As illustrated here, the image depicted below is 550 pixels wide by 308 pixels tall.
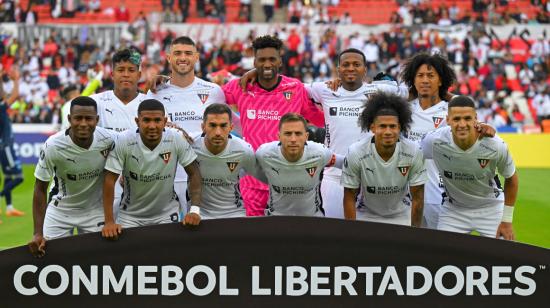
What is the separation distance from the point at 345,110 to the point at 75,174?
2.56 meters

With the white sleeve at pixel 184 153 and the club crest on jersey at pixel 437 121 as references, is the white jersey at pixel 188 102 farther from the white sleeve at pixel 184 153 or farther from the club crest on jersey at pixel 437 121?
the club crest on jersey at pixel 437 121

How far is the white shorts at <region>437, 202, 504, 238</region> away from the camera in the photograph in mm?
7273

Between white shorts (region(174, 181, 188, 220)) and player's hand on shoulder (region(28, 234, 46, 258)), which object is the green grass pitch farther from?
player's hand on shoulder (region(28, 234, 46, 258))

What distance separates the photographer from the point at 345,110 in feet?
25.5

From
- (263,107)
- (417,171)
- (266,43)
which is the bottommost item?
(417,171)

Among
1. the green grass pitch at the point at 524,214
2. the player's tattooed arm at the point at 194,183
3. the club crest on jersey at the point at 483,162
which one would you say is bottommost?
the green grass pitch at the point at 524,214

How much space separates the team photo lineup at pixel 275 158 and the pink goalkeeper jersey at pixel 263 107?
1cm

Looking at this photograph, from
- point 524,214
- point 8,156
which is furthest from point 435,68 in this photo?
→ point 8,156

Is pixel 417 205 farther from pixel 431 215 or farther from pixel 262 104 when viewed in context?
pixel 262 104

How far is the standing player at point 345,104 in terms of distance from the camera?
771cm

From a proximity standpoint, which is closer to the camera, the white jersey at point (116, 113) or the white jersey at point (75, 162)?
the white jersey at point (75, 162)

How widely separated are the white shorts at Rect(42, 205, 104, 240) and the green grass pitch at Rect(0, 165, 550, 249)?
3915mm

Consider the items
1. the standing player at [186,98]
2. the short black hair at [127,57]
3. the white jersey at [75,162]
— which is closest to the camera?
the white jersey at [75,162]

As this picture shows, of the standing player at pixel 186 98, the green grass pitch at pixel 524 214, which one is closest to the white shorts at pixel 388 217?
the standing player at pixel 186 98
